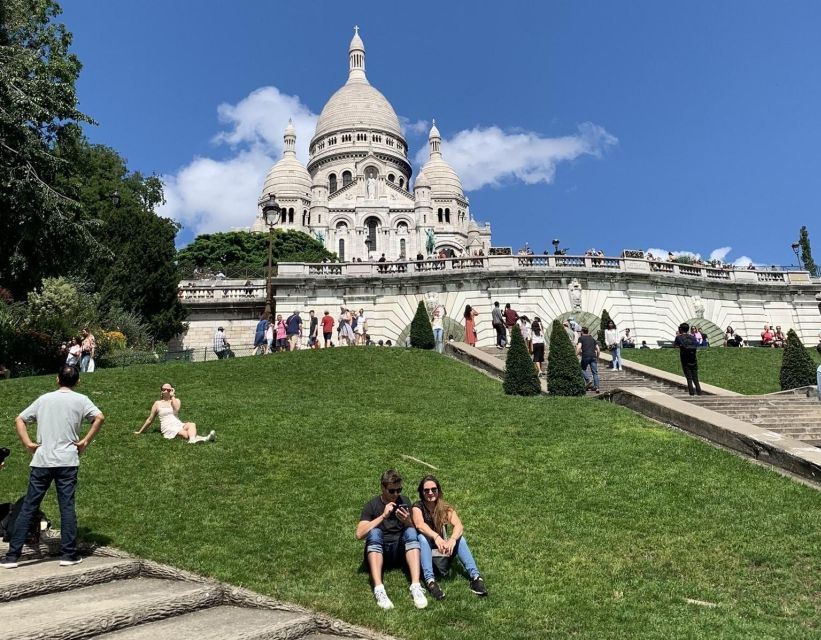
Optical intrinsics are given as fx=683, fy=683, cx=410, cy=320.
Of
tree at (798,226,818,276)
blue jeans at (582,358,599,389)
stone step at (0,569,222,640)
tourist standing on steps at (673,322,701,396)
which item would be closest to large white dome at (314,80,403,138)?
tree at (798,226,818,276)

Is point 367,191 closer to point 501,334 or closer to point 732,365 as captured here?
point 501,334

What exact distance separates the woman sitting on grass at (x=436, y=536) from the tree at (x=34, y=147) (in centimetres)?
1564

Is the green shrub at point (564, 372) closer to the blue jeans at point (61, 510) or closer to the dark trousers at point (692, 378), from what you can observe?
the dark trousers at point (692, 378)

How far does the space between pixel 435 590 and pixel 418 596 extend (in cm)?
22

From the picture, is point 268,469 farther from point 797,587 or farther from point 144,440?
point 797,587

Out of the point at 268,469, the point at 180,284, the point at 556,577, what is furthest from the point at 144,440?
the point at 180,284

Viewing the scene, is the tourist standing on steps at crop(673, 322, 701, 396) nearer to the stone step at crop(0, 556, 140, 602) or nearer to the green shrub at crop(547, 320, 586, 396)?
the green shrub at crop(547, 320, 586, 396)

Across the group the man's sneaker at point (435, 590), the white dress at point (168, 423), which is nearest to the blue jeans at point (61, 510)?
the man's sneaker at point (435, 590)

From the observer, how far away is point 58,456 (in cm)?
606

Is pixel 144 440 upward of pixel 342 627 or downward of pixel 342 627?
upward

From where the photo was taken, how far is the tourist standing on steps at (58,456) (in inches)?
230

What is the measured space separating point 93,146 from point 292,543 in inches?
1739

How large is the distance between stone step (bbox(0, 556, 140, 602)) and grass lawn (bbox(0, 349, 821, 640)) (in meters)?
0.41

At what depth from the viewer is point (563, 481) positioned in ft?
29.5
